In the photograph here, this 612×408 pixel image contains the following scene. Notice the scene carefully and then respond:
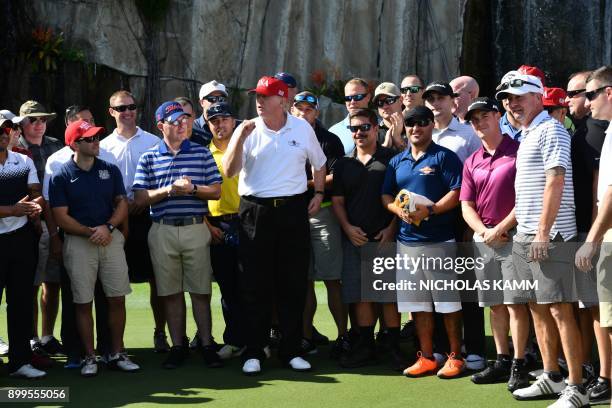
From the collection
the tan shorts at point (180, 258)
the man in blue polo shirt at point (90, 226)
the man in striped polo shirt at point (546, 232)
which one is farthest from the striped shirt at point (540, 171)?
the man in blue polo shirt at point (90, 226)

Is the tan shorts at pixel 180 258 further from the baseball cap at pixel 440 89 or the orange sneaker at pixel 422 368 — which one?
the baseball cap at pixel 440 89

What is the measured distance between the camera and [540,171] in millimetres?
6066

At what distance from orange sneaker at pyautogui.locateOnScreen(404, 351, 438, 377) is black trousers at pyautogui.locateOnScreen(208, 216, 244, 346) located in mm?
1536

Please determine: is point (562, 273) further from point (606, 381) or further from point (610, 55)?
point (610, 55)

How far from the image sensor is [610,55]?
56.3 feet

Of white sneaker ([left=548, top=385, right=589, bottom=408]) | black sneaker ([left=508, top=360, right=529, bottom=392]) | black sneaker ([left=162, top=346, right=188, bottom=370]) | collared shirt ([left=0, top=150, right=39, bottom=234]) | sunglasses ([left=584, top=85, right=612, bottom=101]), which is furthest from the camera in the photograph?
black sneaker ([left=162, top=346, right=188, bottom=370])

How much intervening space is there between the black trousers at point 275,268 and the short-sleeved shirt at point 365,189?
0.37 meters

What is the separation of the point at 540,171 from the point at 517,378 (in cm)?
139

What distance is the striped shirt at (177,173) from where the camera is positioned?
7.45m

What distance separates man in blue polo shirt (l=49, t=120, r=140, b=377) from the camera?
7.23 metres

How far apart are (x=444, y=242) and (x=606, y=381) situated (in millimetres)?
1586

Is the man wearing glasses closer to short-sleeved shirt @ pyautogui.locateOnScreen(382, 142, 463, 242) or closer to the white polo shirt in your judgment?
the white polo shirt

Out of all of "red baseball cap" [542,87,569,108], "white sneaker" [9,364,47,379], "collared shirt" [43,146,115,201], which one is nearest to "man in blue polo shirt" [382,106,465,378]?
"red baseball cap" [542,87,569,108]

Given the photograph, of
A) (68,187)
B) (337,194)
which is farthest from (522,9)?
(68,187)
